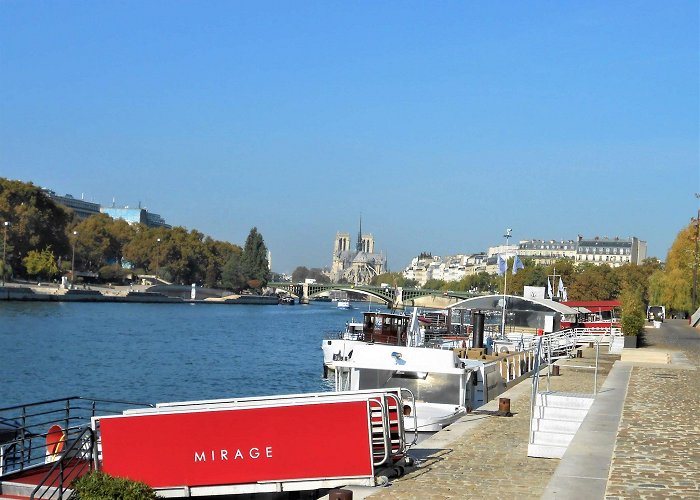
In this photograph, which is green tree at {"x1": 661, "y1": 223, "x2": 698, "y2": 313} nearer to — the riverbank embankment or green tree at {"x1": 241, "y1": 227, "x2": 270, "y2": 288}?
the riverbank embankment

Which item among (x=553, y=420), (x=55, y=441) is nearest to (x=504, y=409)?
(x=553, y=420)

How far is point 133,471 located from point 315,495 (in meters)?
2.45

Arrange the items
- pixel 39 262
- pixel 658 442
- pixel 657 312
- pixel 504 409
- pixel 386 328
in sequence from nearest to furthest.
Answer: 1. pixel 658 442
2. pixel 504 409
3. pixel 386 328
4. pixel 657 312
5. pixel 39 262

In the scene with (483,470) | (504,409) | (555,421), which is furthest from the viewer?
(504,409)

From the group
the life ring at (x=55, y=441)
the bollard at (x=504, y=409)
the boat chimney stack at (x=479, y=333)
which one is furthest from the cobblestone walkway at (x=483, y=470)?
the boat chimney stack at (x=479, y=333)

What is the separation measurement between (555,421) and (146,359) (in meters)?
38.4

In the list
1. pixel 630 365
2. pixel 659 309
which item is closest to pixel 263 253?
pixel 659 309

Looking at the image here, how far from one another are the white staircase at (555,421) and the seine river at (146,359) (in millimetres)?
20810

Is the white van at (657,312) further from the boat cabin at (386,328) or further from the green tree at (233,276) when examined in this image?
the green tree at (233,276)

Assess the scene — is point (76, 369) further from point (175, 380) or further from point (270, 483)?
point (270, 483)

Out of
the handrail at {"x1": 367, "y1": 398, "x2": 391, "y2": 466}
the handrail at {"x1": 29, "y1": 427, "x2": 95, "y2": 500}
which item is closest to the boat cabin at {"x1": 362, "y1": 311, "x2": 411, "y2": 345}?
the handrail at {"x1": 29, "y1": 427, "x2": 95, "y2": 500}

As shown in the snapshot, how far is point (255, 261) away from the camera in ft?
594

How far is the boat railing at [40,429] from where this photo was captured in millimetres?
15039

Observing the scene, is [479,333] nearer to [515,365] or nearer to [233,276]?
[515,365]
